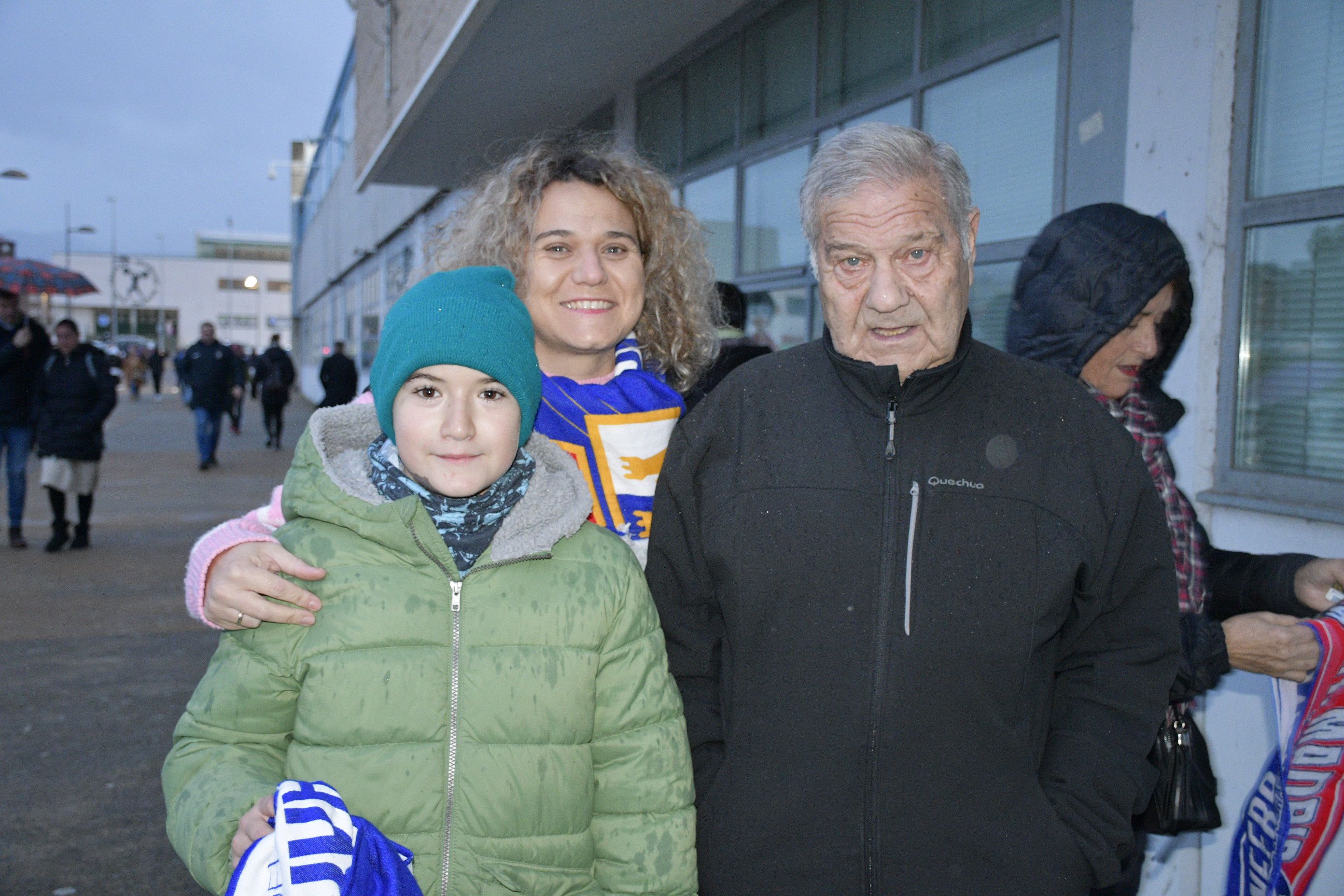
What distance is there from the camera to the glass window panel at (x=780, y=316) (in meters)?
6.45

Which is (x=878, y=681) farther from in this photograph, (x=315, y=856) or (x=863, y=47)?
(x=863, y=47)

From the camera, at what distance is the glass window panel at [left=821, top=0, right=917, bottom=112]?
5340 mm

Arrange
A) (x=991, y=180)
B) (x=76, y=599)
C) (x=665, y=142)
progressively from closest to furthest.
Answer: (x=991, y=180)
(x=76, y=599)
(x=665, y=142)

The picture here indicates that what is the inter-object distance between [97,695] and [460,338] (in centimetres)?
447

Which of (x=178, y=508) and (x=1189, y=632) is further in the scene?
(x=178, y=508)

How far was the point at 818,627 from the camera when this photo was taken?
5.30 feet

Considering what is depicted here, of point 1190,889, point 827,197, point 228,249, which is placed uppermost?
point 228,249

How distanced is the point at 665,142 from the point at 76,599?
6.08 meters

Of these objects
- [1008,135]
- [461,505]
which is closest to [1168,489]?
[461,505]

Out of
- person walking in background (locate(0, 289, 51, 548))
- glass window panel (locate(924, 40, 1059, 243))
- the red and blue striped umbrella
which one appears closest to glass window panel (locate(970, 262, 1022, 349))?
glass window panel (locate(924, 40, 1059, 243))

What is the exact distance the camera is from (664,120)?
8.89m

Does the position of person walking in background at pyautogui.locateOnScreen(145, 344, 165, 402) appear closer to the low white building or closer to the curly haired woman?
the curly haired woman

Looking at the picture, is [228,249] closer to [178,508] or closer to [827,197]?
[178,508]

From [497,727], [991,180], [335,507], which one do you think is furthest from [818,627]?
[991,180]
